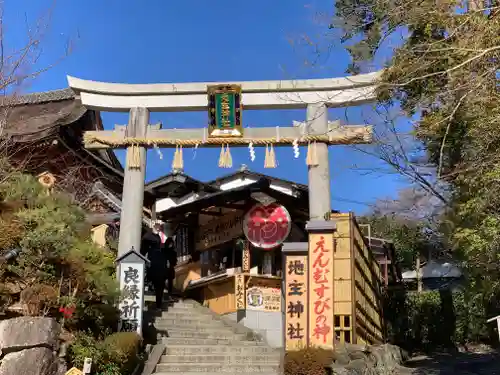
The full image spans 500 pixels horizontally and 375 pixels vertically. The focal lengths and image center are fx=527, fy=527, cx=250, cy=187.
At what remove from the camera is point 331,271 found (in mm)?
10516

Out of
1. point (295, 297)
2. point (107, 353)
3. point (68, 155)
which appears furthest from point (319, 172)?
point (68, 155)

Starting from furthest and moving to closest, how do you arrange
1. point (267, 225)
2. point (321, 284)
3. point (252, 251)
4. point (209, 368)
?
point (252, 251) < point (267, 225) < point (321, 284) < point (209, 368)

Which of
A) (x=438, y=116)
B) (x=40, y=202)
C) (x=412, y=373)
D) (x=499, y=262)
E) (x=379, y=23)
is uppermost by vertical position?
(x=379, y=23)

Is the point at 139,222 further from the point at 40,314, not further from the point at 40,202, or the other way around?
the point at 40,314

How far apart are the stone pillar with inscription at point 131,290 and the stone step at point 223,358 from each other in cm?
85

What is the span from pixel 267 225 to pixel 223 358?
18.9ft

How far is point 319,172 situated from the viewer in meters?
13.3

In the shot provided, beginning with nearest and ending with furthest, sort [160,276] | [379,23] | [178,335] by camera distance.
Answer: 1. [379,23]
2. [178,335]
3. [160,276]

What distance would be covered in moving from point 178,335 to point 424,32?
8.35 meters

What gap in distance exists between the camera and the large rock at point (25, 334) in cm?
770

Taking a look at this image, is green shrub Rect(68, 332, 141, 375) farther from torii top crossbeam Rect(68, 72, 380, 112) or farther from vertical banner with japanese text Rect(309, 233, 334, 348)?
torii top crossbeam Rect(68, 72, 380, 112)

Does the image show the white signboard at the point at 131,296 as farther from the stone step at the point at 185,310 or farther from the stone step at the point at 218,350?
the stone step at the point at 185,310

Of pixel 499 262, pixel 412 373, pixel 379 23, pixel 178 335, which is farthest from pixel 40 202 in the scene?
pixel 412 373

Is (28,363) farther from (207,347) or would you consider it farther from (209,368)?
(207,347)
